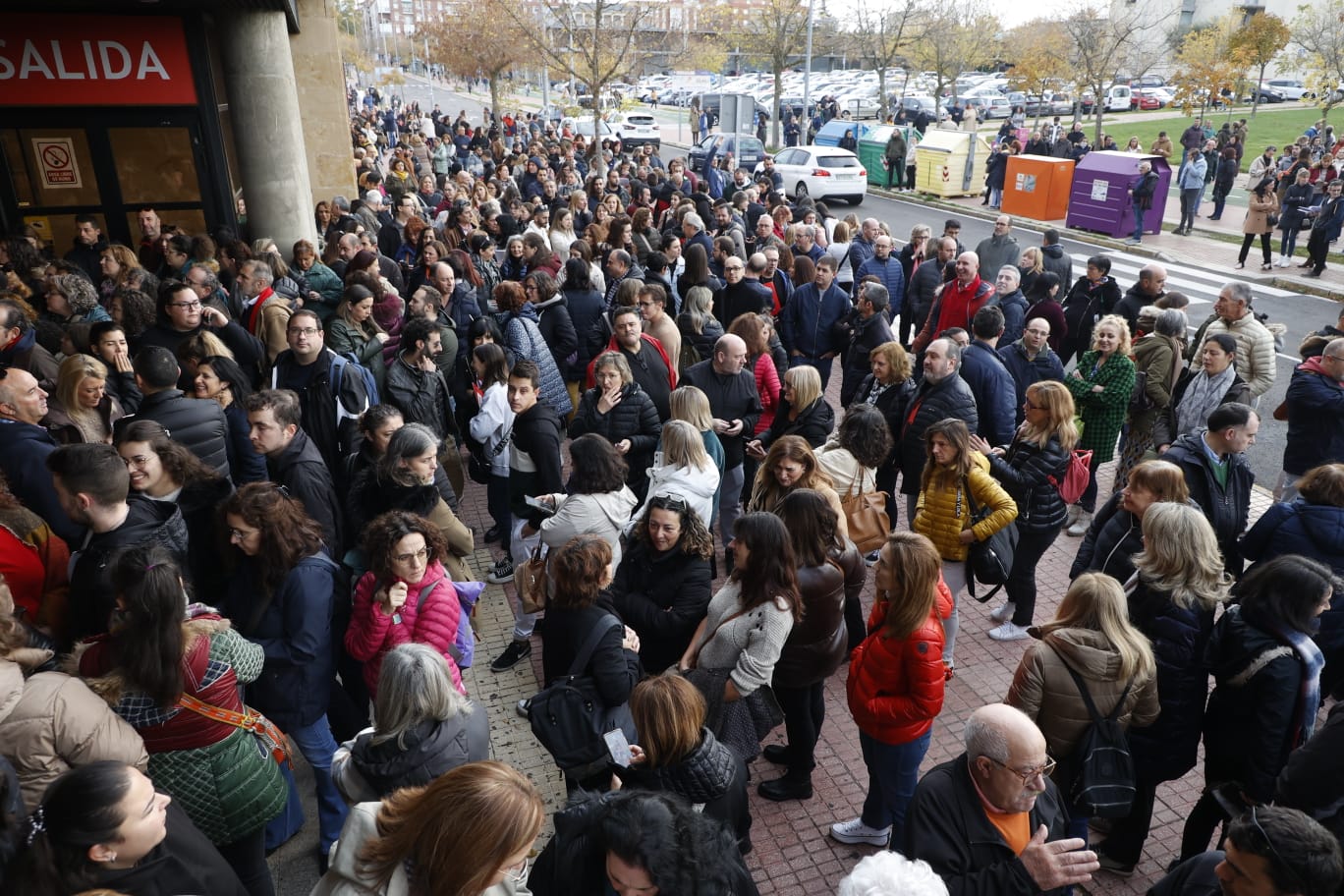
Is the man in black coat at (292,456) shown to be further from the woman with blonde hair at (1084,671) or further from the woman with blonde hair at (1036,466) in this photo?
the woman with blonde hair at (1036,466)

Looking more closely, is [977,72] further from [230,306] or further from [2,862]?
[2,862]

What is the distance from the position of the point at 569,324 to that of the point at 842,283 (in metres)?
4.33

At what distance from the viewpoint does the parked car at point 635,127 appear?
39219 mm

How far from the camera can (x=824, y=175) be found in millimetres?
24203

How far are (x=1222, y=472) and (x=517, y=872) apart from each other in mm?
4690

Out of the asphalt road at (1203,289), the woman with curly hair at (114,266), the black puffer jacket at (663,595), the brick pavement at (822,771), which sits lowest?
the brick pavement at (822,771)

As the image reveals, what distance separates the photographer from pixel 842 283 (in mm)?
10672

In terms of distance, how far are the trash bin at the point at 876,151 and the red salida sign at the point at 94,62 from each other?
71.2 ft

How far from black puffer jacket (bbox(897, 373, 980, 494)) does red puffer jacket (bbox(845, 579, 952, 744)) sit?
2187 mm

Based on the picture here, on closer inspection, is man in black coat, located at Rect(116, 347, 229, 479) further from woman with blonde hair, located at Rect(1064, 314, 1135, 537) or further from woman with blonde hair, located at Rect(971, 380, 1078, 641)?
woman with blonde hair, located at Rect(1064, 314, 1135, 537)

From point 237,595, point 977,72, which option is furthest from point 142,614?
point 977,72

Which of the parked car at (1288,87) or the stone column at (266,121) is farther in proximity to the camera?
the parked car at (1288,87)

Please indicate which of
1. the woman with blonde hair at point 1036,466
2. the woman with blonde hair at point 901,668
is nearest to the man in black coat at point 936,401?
the woman with blonde hair at point 1036,466

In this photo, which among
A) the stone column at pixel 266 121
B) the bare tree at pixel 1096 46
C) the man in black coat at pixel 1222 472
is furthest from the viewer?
the bare tree at pixel 1096 46
